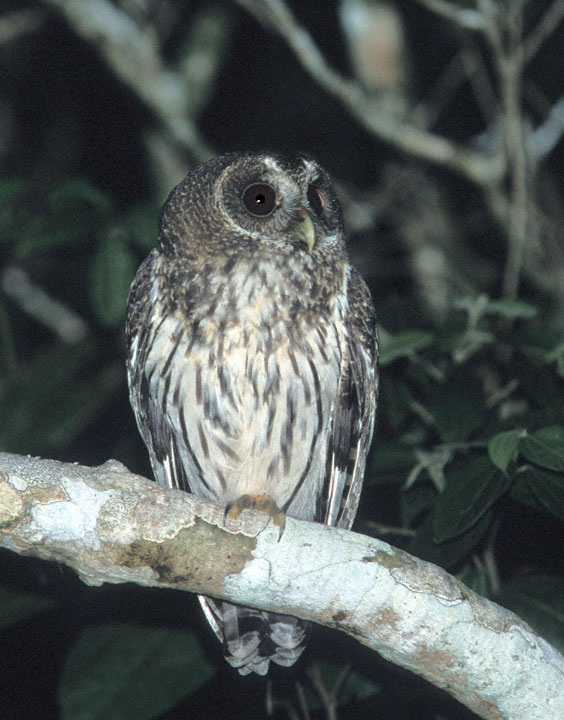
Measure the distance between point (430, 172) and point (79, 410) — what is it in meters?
2.53

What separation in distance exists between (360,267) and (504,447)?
293 cm

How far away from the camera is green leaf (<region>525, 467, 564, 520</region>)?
2.43m

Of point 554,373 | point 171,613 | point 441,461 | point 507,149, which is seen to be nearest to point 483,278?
point 507,149

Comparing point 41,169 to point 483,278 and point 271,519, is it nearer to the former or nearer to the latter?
point 483,278

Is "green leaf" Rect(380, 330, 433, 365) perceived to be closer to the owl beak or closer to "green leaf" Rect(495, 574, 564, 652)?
the owl beak

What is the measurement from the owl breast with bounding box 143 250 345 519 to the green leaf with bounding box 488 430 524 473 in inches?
26.9

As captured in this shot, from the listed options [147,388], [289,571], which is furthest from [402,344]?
[289,571]

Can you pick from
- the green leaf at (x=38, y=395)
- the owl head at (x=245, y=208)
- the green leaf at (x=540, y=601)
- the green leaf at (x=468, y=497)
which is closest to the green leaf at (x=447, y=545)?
the green leaf at (x=468, y=497)

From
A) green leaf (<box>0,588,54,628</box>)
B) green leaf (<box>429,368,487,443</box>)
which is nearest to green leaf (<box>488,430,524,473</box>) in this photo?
green leaf (<box>429,368,487,443</box>)

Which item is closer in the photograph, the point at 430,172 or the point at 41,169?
the point at 430,172

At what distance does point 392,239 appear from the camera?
5.38 m

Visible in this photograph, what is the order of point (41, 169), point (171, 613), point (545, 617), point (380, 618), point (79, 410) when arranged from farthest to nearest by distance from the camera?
1. point (41, 169)
2. point (79, 410)
3. point (171, 613)
4. point (545, 617)
5. point (380, 618)

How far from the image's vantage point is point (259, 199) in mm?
3076

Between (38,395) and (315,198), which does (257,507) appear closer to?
(315,198)
